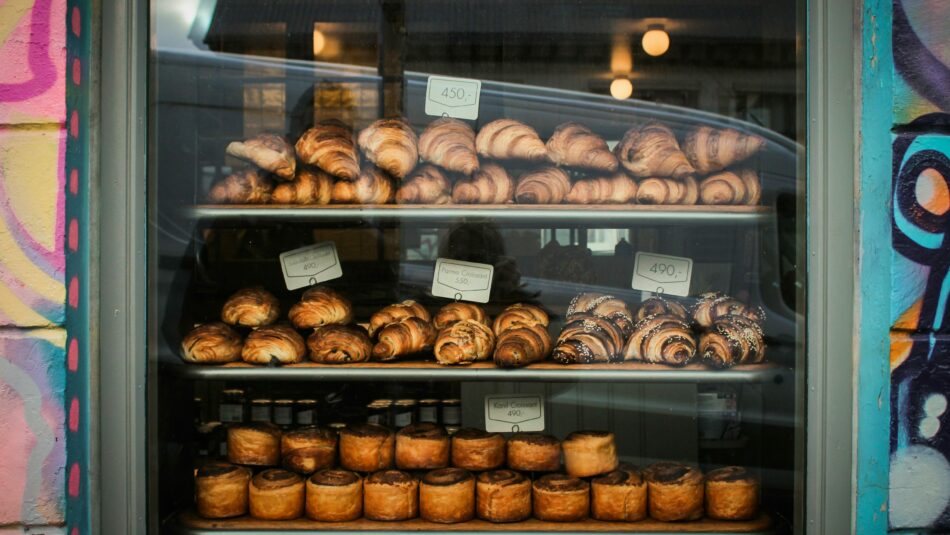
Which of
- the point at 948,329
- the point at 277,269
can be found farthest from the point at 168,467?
the point at 948,329

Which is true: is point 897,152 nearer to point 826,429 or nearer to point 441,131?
point 826,429

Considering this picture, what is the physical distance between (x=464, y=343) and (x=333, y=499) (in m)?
0.72

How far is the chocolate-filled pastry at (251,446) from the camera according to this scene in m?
2.83

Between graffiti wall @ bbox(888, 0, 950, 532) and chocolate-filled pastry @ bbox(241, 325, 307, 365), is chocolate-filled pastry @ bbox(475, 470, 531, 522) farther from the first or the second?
graffiti wall @ bbox(888, 0, 950, 532)

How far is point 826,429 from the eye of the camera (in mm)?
2184

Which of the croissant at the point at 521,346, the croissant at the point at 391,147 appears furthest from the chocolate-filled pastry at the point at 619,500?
the croissant at the point at 391,147

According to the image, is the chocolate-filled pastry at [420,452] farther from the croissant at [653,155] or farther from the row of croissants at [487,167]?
the croissant at [653,155]

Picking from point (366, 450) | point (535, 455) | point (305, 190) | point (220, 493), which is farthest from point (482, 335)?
point (220, 493)

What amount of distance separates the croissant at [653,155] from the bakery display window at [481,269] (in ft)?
0.04

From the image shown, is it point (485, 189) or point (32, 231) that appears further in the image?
point (485, 189)

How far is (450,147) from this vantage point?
2893 millimetres

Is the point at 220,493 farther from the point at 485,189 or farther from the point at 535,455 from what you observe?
the point at 485,189

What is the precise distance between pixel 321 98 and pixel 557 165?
1.23 metres

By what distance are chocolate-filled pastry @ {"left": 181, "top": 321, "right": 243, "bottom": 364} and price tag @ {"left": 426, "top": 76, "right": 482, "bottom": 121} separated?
1.21 meters
